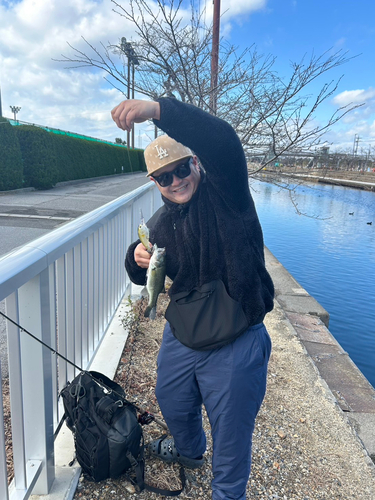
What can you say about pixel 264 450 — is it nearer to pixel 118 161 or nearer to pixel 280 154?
pixel 280 154

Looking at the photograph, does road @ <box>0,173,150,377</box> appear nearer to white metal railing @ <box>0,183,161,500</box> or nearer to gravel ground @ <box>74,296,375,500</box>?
gravel ground @ <box>74,296,375,500</box>

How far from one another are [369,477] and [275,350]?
1.75m

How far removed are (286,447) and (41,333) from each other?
6.47 feet

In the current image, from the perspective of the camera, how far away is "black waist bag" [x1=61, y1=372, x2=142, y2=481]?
1.98 metres

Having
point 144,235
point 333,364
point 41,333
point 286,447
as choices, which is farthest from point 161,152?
point 333,364

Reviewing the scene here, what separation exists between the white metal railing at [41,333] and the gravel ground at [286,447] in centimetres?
43

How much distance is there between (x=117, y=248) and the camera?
3.91 metres

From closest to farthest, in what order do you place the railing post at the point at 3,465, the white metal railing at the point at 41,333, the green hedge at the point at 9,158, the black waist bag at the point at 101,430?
the railing post at the point at 3,465
the white metal railing at the point at 41,333
the black waist bag at the point at 101,430
the green hedge at the point at 9,158

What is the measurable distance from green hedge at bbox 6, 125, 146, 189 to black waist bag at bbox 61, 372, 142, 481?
1040cm

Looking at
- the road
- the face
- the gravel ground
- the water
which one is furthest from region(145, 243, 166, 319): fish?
the water

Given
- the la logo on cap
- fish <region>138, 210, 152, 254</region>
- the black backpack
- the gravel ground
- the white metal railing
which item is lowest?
the gravel ground

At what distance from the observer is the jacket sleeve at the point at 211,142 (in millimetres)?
1711

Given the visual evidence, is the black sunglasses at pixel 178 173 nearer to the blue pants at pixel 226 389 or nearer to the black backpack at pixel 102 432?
the blue pants at pixel 226 389

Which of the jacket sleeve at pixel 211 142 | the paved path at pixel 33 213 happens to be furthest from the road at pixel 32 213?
the jacket sleeve at pixel 211 142
